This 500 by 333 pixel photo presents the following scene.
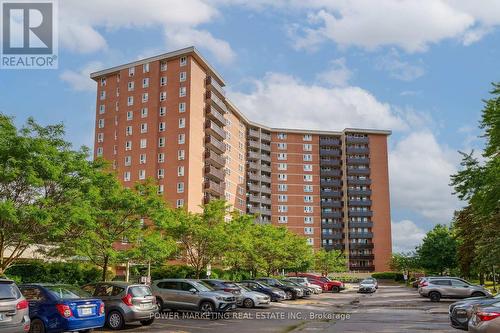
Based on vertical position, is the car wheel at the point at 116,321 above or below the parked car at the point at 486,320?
below

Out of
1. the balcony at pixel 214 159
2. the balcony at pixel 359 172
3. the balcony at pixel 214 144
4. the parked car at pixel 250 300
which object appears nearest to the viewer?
the parked car at pixel 250 300

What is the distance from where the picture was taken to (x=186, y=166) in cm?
7644

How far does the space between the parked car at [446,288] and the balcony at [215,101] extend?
5450cm

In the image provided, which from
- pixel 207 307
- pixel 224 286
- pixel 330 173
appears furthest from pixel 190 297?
pixel 330 173

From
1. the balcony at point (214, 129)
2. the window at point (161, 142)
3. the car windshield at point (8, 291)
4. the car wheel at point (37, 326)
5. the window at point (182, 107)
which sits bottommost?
the car wheel at point (37, 326)

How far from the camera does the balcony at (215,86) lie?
280 ft

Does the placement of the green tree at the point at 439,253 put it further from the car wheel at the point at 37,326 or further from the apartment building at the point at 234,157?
the car wheel at the point at 37,326

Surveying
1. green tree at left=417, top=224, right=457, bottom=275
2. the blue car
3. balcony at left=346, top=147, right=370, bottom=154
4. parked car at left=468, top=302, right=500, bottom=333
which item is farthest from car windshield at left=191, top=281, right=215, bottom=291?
balcony at left=346, top=147, right=370, bottom=154

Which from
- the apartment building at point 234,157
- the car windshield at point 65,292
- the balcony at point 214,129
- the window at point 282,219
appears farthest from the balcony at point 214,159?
the car windshield at point 65,292

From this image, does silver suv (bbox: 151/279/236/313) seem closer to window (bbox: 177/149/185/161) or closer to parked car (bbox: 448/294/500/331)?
parked car (bbox: 448/294/500/331)

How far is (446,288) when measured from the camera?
35562 millimetres

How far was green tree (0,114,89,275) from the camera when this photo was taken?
19.6m

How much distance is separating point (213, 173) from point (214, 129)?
719 cm

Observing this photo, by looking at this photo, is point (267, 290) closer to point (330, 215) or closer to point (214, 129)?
point (214, 129)
